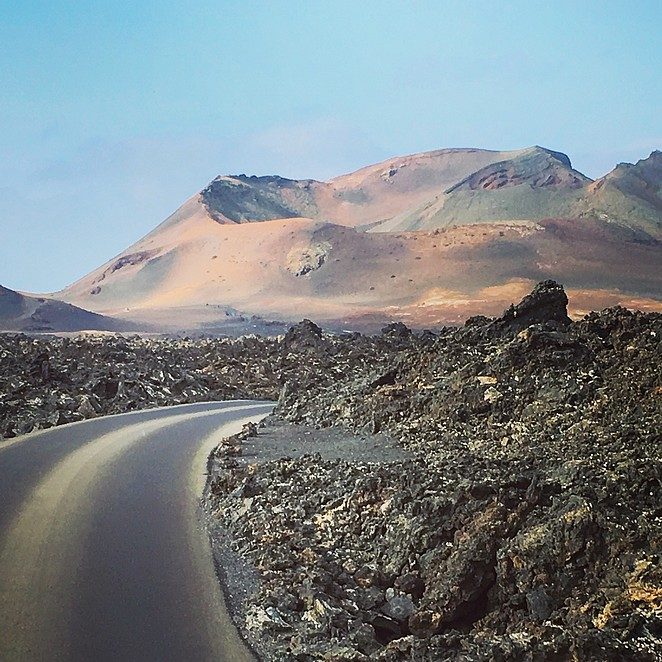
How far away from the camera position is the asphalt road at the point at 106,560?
25.3 ft

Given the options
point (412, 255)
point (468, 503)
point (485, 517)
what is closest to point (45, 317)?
point (412, 255)

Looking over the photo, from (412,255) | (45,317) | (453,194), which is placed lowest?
(45,317)

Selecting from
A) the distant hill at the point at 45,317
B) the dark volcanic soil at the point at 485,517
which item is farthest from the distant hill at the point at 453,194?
the dark volcanic soil at the point at 485,517

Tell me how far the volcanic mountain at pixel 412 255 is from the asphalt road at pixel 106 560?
42366mm

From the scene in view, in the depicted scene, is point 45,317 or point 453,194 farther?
point 453,194

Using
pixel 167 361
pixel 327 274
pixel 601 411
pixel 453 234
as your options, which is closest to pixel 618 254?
pixel 453 234

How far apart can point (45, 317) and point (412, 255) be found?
105ft

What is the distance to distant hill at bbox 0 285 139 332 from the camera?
2810 inches

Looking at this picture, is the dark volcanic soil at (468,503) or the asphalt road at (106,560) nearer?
the dark volcanic soil at (468,503)

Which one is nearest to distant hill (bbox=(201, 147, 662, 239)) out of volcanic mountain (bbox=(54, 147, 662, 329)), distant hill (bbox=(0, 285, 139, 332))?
volcanic mountain (bbox=(54, 147, 662, 329))

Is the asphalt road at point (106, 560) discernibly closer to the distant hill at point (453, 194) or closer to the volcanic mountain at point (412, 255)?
the volcanic mountain at point (412, 255)

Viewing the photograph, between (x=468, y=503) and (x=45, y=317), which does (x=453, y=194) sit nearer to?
(x=45, y=317)

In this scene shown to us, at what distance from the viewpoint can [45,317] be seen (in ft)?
241

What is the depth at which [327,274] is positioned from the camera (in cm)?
8662
